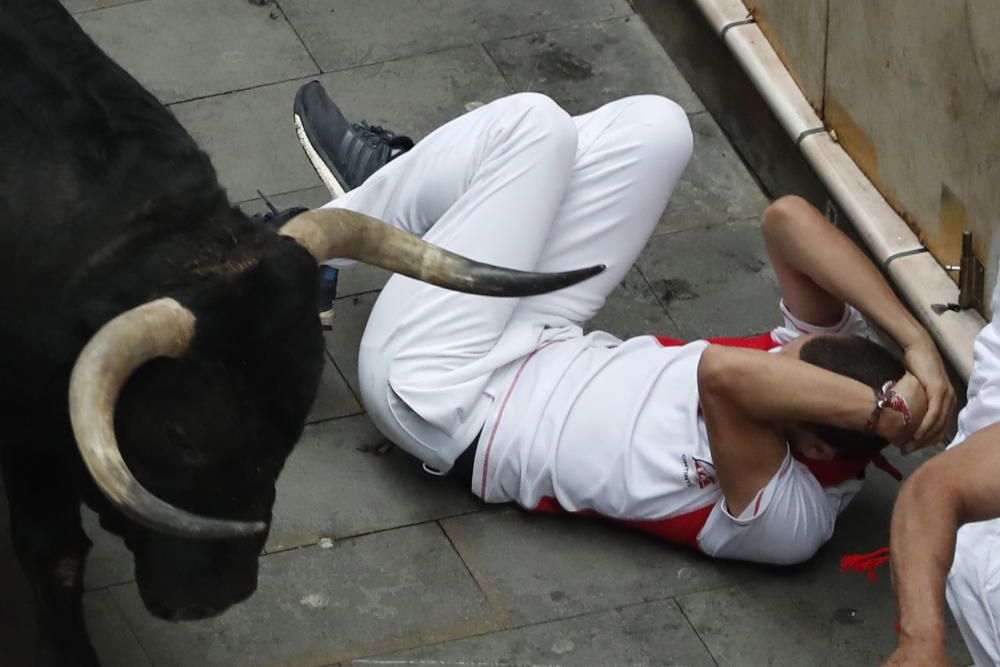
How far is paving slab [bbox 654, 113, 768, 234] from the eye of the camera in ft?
21.3

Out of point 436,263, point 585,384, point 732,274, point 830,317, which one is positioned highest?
point 436,263

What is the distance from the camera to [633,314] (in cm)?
605

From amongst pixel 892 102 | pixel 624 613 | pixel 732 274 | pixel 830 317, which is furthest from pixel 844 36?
pixel 624 613

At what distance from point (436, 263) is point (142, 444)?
748mm

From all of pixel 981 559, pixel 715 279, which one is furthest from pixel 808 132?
pixel 981 559

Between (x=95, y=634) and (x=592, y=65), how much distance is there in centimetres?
320

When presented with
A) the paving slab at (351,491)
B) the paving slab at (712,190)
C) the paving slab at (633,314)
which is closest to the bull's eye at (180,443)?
the paving slab at (351,491)

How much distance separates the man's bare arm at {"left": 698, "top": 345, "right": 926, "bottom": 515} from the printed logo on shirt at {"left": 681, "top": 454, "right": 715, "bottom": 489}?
77mm

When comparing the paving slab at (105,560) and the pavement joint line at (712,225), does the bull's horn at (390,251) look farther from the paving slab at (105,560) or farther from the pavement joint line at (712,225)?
the pavement joint line at (712,225)

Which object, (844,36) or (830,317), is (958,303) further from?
(844,36)

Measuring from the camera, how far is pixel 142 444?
4.03 metres

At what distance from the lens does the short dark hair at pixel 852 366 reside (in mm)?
4828

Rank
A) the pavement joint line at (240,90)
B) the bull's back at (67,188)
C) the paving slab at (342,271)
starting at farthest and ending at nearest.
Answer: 1. the pavement joint line at (240,90)
2. the paving slab at (342,271)
3. the bull's back at (67,188)

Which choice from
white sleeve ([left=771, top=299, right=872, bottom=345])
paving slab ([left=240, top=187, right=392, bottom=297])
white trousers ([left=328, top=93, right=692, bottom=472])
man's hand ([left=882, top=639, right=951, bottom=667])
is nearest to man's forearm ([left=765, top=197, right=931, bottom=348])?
white sleeve ([left=771, top=299, right=872, bottom=345])
